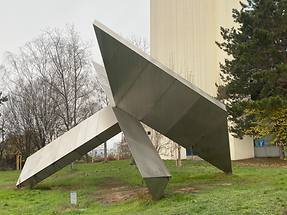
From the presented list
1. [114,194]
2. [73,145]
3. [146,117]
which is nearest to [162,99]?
[146,117]

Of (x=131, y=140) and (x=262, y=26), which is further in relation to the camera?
(x=262, y=26)

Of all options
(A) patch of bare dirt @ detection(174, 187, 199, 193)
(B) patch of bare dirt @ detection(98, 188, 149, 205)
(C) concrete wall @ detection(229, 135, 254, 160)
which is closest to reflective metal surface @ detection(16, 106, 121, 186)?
(B) patch of bare dirt @ detection(98, 188, 149, 205)

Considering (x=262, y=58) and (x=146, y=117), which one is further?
(x=262, y=58)

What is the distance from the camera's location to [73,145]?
10.4m

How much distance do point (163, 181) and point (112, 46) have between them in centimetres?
414

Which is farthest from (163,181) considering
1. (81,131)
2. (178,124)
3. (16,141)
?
(16,141)

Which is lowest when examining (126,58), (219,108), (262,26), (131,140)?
(131,140)

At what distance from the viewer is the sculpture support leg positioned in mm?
7062

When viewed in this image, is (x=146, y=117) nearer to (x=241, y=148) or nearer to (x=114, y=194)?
(x=114, y=194)

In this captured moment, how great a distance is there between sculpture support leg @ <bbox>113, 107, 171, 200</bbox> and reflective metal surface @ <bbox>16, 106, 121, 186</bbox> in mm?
1082

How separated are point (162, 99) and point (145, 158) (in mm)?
2015

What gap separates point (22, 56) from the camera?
20734 mm

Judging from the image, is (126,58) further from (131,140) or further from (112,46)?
(131,140)

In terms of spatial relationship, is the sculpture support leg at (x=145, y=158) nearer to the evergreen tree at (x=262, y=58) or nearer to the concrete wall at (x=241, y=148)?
the evergreen tree at (x=262, y=58)
